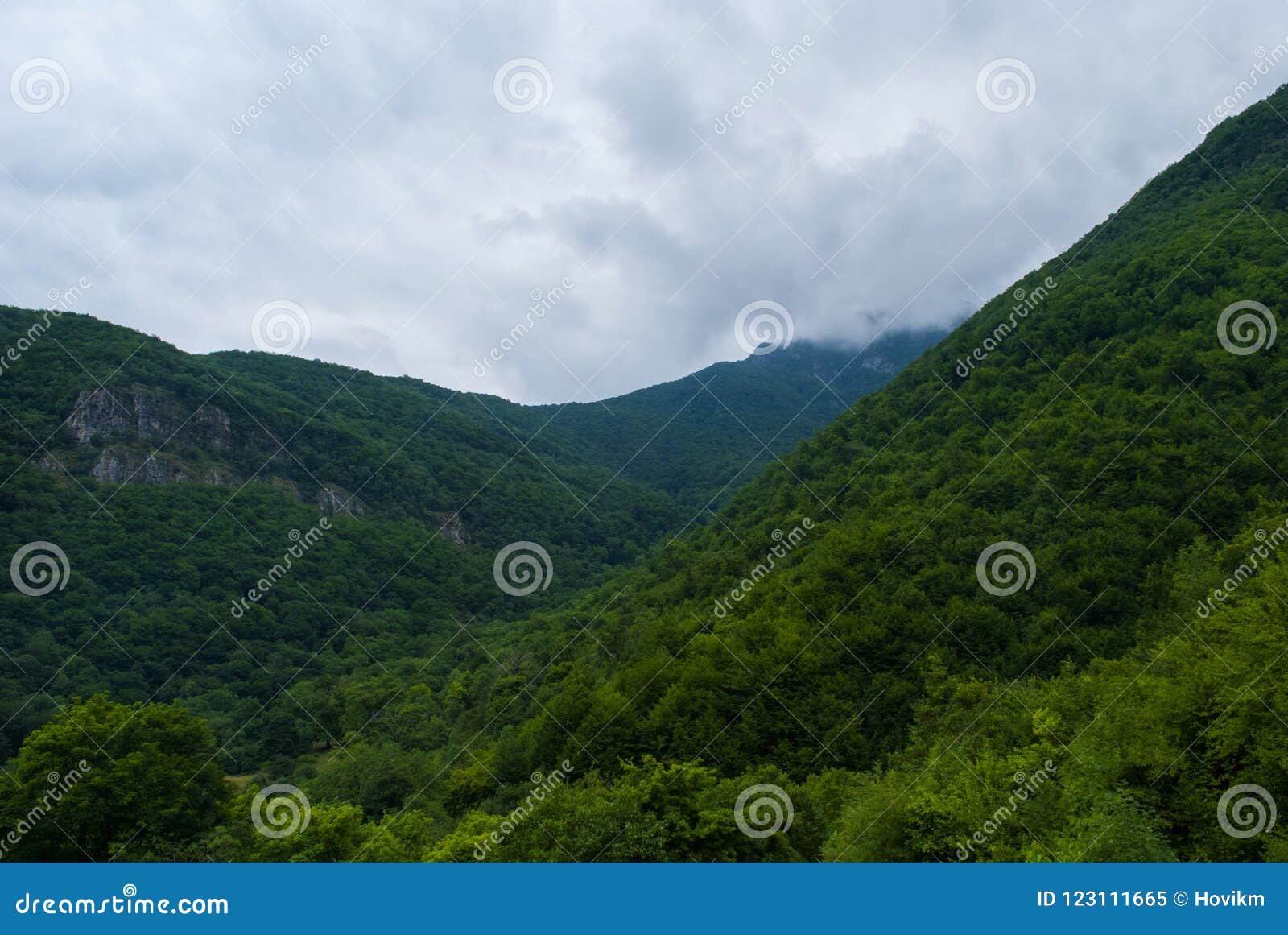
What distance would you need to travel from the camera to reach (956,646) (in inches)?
1401

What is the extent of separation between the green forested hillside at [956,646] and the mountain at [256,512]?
60.2 feet

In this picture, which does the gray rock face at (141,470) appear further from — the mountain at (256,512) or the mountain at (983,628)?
the mountain at (983,628)

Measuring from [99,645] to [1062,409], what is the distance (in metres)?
100

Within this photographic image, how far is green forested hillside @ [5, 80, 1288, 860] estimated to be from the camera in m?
16.2

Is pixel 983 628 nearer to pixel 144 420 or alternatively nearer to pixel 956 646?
pixel 956 646

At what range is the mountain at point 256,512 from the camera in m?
84.2

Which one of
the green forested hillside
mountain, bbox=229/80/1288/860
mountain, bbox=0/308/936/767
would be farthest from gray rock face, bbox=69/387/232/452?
mountain, bbox=229/80/1288/860

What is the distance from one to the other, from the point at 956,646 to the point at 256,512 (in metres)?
115

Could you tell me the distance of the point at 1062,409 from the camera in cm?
5194

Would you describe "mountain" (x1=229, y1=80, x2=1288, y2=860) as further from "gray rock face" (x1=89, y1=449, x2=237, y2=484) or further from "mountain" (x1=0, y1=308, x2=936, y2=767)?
"gray rock face" (x1=89, y1=449, x2=237, y2=484)

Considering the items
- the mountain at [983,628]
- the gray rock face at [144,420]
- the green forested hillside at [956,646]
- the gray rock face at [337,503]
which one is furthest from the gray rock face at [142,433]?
the mountain at [983,628]

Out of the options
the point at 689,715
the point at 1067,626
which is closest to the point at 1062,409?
the point at 1067,626

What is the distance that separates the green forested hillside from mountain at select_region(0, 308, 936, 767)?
18.3 m

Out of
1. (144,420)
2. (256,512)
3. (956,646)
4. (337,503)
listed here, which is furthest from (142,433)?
(956,646)
